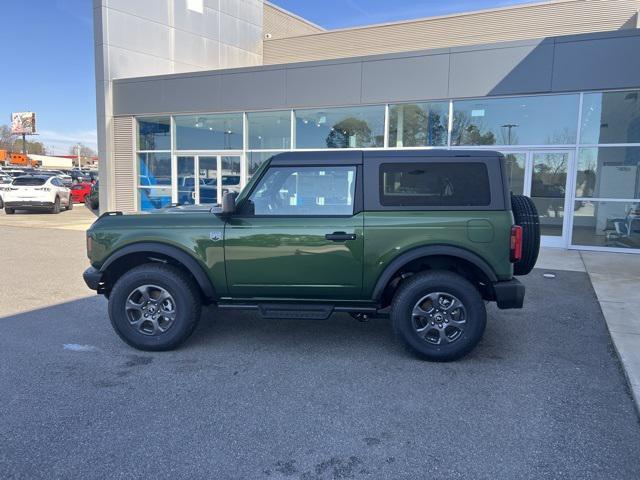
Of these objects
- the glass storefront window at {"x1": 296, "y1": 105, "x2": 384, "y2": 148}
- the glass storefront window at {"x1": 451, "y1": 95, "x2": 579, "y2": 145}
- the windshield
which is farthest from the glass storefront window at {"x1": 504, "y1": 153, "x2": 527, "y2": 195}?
the windshield

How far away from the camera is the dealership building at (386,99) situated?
10562 millimetres

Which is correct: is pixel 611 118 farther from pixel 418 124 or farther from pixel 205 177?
pixel 205 177

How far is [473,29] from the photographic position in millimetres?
16938

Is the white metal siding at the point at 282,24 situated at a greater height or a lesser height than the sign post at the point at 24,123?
lesser

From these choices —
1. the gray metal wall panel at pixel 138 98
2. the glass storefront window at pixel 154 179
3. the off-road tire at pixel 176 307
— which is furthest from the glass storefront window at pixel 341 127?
the off-road tire at pixel 176 307

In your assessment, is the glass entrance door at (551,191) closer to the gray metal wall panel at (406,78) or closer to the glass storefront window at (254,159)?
the gray metal wall panel at (406,78)

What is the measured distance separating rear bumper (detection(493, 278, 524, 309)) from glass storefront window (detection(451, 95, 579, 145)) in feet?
26.7

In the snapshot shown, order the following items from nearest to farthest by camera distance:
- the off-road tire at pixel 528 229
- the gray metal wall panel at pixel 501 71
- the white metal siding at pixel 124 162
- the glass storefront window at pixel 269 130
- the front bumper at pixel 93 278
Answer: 1. the off-road tire at pixel 528 229
2. the front bumper at pixel 93 278
3. the gray metal wall panel at pixel 501 71
4. the glass storefront window at pixel 269 130
5. the white metal siding at pixel 124 162

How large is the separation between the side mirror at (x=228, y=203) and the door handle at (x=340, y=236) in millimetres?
892

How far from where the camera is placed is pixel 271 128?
14.2m

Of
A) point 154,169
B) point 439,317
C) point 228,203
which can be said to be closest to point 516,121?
point 439,317

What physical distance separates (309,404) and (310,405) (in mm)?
16

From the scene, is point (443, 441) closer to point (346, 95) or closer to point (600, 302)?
point (600, 302)

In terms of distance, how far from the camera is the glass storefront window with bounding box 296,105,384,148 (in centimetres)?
1276
